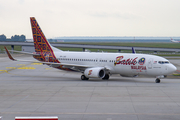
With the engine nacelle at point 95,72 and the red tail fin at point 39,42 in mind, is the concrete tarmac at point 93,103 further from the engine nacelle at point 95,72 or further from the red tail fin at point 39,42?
the red tail fin at point 39,42

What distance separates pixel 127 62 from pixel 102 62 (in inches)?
155

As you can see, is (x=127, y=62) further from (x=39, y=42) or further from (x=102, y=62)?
(x=39, y=42)

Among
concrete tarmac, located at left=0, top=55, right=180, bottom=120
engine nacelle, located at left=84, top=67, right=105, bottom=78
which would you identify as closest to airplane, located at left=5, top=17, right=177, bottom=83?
engine nacelle, located at left=84, top=67, right=105, bottom=78

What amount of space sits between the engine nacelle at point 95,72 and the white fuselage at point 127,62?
115cm

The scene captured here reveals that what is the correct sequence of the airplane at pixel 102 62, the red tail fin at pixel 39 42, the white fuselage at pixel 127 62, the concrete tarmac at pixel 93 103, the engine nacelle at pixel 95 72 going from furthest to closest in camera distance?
the red tail fin at pixel 39 42
the engine nacelle at pixel 95 72
the airplane at pixel 102 62
the white fuselage at pixel 127 62
the concrete tarmac at pixel 93 103

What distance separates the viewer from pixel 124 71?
32781 millimetres

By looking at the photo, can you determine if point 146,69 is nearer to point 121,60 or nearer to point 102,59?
point 121,60

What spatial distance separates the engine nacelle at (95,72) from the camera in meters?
32.2

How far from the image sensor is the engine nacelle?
32.2 m

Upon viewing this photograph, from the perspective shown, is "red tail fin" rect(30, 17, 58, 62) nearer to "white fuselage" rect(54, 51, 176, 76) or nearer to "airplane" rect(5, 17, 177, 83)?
"airplane" rect(5, 17, 177, 83)

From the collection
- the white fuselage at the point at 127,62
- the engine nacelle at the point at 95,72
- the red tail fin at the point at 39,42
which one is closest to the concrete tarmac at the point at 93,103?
the white fuselage at the point at 127,62

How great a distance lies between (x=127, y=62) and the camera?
106 feet

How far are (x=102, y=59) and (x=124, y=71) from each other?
3.82 metres

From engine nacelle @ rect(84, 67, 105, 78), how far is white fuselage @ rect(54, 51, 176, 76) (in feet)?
3.77
